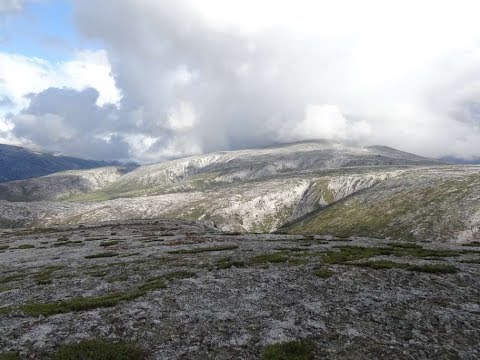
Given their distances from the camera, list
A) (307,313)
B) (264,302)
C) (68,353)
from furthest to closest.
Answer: (264,302) < (307,313) < (68,353)

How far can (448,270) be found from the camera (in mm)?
29562

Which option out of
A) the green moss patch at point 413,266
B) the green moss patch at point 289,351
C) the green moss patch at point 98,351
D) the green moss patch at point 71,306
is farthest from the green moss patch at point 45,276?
the green moss patch at point 413,266

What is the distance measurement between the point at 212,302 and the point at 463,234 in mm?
174719

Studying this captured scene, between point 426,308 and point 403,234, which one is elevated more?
point 426,308

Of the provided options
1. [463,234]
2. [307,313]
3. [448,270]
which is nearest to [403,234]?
[463,234]

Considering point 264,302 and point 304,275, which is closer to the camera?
point 264,302

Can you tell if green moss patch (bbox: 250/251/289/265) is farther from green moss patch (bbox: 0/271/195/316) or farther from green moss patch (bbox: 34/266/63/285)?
green moss patch (bbox: 34/266/63/285)

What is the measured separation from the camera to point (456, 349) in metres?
17.8

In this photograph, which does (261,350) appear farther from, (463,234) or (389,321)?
(463,234)

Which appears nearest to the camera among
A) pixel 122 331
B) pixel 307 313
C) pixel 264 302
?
pixel 122 331

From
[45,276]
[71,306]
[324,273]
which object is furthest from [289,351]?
[45,276]

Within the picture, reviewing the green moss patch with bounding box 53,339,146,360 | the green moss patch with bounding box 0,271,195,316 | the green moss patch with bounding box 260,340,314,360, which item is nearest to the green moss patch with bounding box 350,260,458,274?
the green moss patch with bounding box 260,340,314,360

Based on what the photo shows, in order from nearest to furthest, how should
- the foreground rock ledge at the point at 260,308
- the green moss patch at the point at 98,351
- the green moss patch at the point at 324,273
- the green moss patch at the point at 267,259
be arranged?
the green moss patch at the point at 98,351 < the foreground rock ledge at the point at 260,308 < the green moss patch at the point at 324,273 < the green moss patch at the point at 267,259

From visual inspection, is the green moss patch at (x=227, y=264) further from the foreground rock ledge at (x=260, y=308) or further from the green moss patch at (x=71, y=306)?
the green moss patch at (x=71, y=306)
